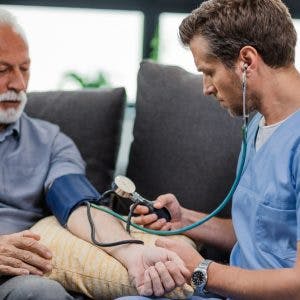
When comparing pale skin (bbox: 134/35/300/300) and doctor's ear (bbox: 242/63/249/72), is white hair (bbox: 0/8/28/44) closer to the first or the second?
pale skin (bbox: 134/35/300/300)

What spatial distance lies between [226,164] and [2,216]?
67 cm

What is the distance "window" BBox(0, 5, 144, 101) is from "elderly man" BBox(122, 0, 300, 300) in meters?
1.63

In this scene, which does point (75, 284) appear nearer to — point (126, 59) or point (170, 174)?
point (170, 174)

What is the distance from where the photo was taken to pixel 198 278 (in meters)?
1.29

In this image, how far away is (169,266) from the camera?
4.34ft

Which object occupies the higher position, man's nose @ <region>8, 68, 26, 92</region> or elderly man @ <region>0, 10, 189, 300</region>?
man's nose @ <region>8, 68, 26, 92</region>

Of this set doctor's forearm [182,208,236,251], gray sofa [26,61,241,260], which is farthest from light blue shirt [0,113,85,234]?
doctor's forearm [182,208,236,251]

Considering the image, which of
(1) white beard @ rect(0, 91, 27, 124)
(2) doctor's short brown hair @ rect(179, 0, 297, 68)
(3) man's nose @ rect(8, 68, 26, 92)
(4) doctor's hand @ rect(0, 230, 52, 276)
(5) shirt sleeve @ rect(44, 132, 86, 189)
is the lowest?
(4) doctor's hand @ rect(0, 230, 52, 276)

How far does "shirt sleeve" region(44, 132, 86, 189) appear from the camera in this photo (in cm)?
181

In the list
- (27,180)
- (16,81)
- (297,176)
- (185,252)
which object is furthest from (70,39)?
(297,176)

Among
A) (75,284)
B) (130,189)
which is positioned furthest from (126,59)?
(75,284)

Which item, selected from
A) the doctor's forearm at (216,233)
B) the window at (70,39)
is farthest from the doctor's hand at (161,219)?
the window at (70,39)

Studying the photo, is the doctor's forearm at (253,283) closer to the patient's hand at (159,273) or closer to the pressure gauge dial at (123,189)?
the patient's hand at (159,273)

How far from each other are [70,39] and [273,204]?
1.98 meters
